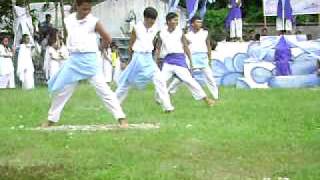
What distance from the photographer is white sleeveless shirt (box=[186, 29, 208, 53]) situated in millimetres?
15867

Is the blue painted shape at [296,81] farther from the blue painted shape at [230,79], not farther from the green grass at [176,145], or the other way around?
the green grass at [176,145]

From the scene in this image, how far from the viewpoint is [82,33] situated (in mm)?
10594

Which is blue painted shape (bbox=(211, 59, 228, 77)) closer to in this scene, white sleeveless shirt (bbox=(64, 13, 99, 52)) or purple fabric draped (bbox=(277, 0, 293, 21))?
purple fabric draped (bbox=(277, 0, 293, 21))

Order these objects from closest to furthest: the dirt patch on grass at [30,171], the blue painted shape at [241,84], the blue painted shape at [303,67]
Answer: the dirt patch on grass at [30,171] → the blue painted shape at [303,67] → the blue painted shape at [241,84]

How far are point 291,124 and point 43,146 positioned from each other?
12.7 feet

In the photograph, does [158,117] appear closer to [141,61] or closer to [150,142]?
[141,61]

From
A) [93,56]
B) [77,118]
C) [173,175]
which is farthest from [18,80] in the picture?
[173,175]

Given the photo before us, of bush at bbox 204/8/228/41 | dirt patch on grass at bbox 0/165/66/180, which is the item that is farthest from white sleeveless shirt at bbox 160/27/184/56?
bush at bbox 204/8/228/41

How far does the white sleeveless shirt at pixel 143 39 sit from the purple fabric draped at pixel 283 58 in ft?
30.9

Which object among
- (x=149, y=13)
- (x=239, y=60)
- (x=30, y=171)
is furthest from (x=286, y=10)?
(x=30, y=171)

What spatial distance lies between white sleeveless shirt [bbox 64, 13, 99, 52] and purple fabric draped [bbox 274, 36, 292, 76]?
11636 mm

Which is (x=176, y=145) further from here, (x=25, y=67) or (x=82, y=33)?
(x=25, y=67)

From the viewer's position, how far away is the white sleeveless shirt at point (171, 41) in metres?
Result: 13.6

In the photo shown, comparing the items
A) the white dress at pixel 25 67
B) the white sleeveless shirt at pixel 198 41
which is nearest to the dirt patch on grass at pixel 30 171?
the white sleeveless shirt at pixel 198 41
